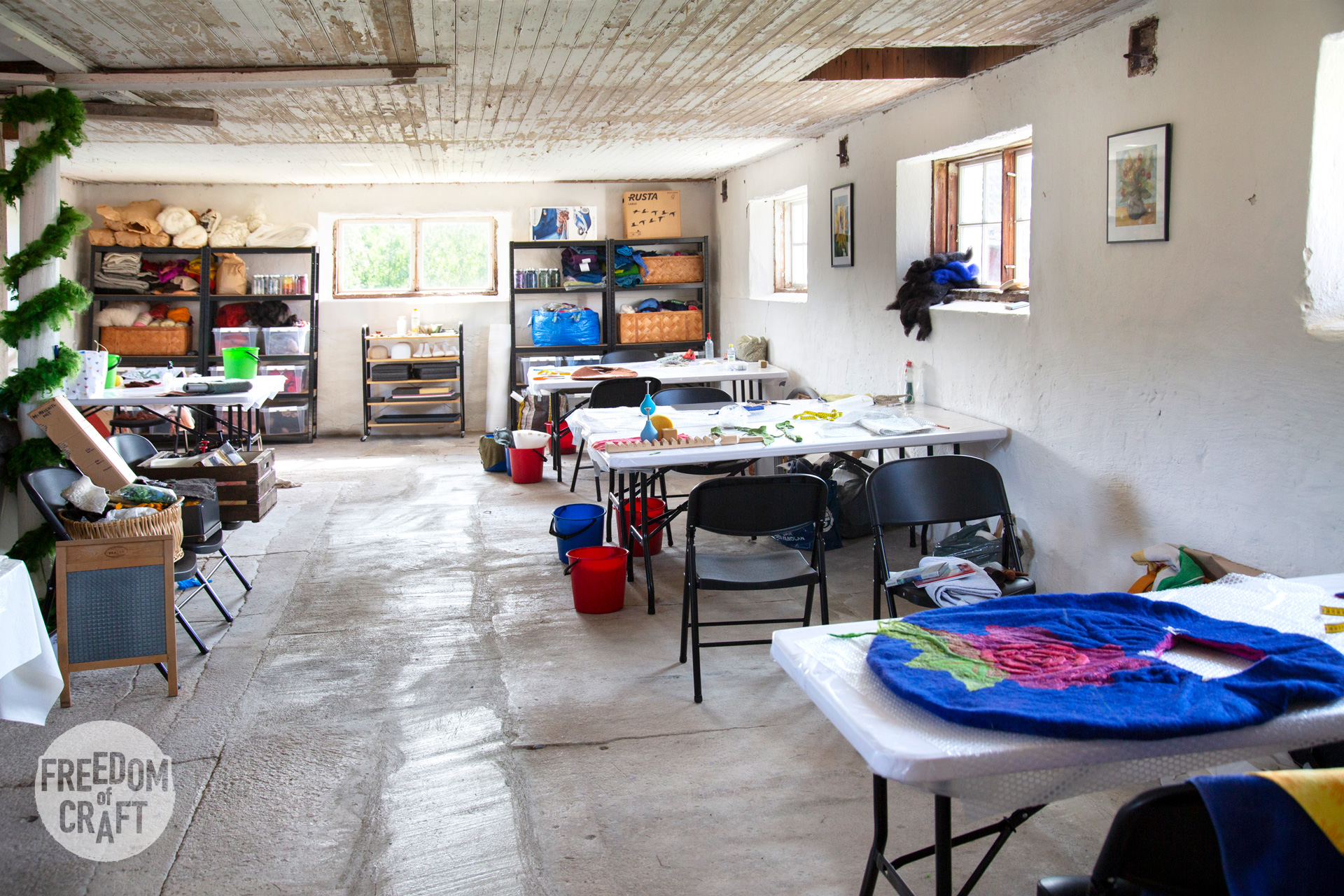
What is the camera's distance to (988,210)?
5566 millimetres

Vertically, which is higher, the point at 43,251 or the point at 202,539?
the point at 43,251

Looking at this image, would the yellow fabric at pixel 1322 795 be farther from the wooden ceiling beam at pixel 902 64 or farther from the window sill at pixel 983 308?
the wooden ceiling beam at pixel 902 64

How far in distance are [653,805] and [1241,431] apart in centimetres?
240

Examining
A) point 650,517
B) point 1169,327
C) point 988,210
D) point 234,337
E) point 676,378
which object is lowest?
point 650,517

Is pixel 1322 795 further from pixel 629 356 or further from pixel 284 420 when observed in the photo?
pixel 284 420

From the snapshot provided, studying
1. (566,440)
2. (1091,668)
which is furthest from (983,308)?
(566,440)

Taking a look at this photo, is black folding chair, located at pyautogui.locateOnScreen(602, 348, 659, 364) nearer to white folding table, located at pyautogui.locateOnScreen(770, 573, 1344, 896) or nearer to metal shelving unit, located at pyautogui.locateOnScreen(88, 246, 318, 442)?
metal shelving unit, located at pyautogui.locateOnScreen(88, 246, 318, 442)

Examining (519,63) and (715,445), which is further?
(519,63)

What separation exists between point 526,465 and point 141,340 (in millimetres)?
4831

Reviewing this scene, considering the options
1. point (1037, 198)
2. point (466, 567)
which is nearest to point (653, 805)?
point (466, 567)

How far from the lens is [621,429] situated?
Result: 5105 mm

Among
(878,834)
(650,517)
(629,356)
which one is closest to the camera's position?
(878,834)

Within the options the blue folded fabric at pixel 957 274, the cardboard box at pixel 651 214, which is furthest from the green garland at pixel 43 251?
the cardboard box at pixel 651 214

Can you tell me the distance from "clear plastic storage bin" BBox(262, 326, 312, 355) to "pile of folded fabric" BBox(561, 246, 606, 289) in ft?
9.09
